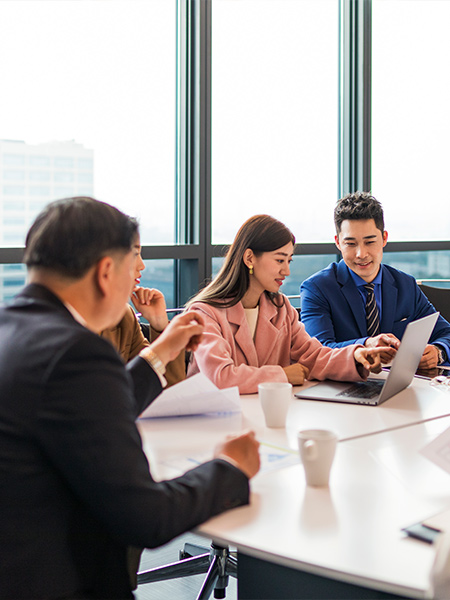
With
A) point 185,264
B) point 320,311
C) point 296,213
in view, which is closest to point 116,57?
point 185,264

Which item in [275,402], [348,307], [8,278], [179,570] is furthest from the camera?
[8,278]

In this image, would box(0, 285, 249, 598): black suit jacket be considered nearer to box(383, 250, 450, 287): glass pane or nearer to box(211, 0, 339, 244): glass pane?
box(211, 0, 339, 244): glass pane

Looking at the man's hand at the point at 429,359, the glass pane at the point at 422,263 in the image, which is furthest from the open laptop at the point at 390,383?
the glass pane at the point at 422,263

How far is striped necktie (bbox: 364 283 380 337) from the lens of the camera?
9.09 feet

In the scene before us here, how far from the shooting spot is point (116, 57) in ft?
11.5

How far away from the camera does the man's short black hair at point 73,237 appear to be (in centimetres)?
105

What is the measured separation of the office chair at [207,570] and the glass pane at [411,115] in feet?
10.0

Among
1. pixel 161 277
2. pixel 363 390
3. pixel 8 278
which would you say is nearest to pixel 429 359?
pixel 363 390

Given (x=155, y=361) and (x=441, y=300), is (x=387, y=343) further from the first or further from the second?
(x=441, y=300)

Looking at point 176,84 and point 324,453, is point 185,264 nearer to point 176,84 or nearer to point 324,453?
point 176,84

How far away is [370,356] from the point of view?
2.05 metres

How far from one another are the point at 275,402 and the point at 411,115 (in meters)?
3.81

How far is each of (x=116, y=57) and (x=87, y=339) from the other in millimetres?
2909

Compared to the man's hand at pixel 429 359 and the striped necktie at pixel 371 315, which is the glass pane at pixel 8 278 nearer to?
the striped necktie at pixel 371 315
